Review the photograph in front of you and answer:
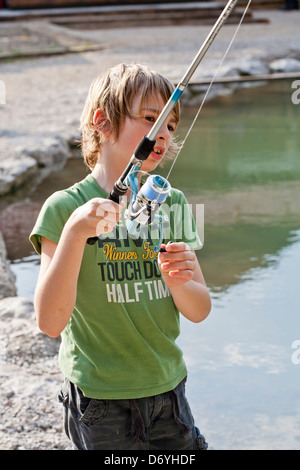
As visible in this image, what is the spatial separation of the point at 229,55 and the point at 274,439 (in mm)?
8885

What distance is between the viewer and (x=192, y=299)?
→ 147 cm

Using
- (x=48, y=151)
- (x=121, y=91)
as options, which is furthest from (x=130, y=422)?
(x=48, y=151)

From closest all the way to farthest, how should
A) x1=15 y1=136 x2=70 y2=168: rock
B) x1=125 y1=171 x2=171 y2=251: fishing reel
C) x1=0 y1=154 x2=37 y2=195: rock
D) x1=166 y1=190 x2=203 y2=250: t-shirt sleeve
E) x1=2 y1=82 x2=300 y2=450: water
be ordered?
x1=125 y1=171 x2=171 y2=251: fishing reel, x1=166 y1=190 x2=203 y2=250: t-shirt sleeve, x1=2 y1=82 x2=300 y2=450: water, x1=0 y1=154 x2=37 y2=195: rock, x1=15 y1=136 x2=70 y2=168: rock

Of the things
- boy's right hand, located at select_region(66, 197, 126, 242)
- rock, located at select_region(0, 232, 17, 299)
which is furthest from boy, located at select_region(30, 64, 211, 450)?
rock, located at select_region(0, 232, 17, 299)

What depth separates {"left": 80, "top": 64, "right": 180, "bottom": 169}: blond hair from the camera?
4.95 ft

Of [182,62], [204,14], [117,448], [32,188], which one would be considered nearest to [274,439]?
[117,448]

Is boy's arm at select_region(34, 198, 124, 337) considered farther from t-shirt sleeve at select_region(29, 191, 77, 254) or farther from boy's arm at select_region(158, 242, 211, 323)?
boy's arm at select_region(158, 242, 211, 323)

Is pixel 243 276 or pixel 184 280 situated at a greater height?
pixel 184 280

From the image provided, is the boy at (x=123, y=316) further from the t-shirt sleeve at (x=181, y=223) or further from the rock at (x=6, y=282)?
the rock at (x=6, y=282)

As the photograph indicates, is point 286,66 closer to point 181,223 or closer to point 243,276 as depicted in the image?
point 243,276

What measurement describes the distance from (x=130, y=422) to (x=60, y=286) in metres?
0.32

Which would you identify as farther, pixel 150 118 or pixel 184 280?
pixel 150 118

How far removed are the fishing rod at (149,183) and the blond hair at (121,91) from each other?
27 cm

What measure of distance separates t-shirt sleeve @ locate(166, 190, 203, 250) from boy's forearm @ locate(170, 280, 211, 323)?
0.40 feet
